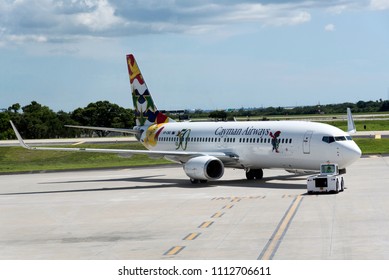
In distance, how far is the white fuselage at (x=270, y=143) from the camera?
152ft

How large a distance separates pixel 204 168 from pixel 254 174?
16.1 ft

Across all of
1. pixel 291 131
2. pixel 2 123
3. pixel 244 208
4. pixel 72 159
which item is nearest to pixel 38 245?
pixel 244 208

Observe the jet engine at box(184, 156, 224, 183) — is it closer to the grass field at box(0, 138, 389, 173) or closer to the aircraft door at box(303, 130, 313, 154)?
the aircraft door at box(303, 130, 313, 154)

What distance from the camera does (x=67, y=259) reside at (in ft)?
82.4

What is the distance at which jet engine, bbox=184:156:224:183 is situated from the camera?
49.6 meters

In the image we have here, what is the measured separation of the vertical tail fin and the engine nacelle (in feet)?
37.7

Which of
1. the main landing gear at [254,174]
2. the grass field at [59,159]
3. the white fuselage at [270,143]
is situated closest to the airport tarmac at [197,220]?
the main landing gear at [254,174]

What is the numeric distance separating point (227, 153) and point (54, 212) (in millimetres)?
16137

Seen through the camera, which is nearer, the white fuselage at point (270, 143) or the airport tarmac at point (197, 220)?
the airport tarmac at point (197, 220)

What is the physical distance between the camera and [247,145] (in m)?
50.7

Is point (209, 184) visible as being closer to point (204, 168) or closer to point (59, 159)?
point (204, 168)

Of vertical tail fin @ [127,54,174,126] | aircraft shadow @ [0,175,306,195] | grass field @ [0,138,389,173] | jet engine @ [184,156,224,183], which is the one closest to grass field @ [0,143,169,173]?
grass field @ [0,138,389,173]

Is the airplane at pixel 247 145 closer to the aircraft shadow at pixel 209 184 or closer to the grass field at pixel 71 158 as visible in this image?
the aircraft shadow at pixel 209 184

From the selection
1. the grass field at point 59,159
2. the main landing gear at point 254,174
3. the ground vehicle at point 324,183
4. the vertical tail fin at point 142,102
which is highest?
the vertical tail fin at point 142,102
